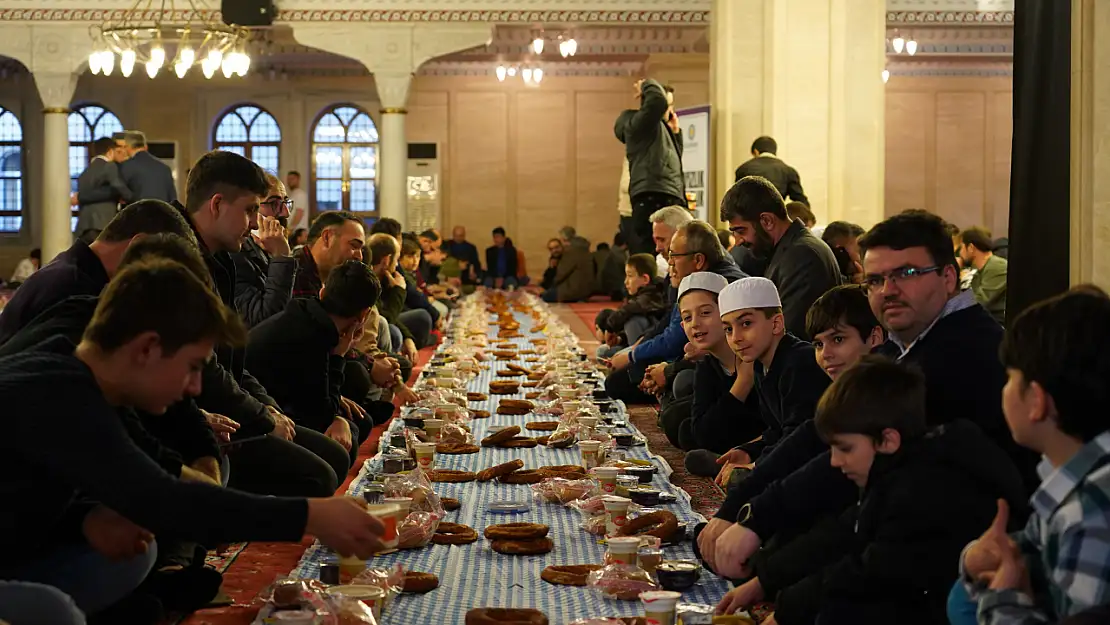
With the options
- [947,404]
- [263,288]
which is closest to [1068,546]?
[947,404]

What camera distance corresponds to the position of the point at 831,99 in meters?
11.7

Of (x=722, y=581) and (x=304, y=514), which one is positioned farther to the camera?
(x=722, y=581)

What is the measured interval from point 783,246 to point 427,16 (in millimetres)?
11590

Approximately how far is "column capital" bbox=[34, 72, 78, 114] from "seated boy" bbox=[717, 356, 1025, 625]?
15638 millimetres

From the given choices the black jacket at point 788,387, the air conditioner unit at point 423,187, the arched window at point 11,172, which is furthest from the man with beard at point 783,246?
the arched window at point 11,172

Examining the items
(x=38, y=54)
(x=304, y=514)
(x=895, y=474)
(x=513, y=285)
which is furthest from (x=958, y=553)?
(x=513, y=285)

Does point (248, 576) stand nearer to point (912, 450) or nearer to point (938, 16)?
point (912, 450)

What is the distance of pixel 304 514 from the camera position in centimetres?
271

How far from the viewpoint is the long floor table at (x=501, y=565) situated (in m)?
3.43

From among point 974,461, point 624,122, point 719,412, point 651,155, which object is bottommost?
point 719,412

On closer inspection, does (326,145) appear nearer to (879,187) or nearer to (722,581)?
(879,187)

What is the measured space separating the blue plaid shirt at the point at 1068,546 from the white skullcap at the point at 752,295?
1994 millimetres

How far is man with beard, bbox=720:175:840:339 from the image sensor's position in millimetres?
5988

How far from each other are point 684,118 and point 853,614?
440 inches
